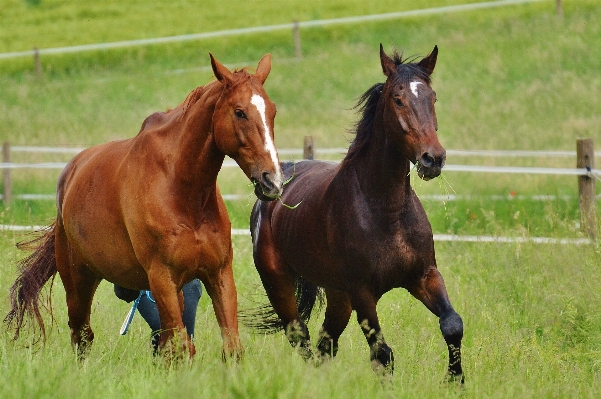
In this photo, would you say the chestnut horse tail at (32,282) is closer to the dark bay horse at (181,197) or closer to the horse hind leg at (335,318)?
the dark bay horse at (181,197)

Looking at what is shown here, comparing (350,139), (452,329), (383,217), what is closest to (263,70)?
(383,217)

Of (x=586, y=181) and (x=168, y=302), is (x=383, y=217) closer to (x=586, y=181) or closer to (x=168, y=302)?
(x=168, y=302)

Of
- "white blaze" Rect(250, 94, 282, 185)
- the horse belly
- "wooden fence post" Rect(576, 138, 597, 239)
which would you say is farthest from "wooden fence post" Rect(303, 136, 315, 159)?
"white blaze" Rect(250, 94, 282, 185)

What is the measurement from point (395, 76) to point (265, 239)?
1.58 metres

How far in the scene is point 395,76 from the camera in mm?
5633

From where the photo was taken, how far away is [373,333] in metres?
5.61

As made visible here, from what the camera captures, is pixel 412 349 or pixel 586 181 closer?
pixel 412 349

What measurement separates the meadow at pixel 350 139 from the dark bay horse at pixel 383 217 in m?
0.23

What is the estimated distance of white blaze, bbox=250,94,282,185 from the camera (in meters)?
4.77

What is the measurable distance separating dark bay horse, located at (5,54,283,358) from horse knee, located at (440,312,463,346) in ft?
3.63

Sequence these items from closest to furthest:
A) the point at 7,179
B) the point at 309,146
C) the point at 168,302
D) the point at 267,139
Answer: the point at 267,139, the point at 168,302, the point at 309,146, the point at 7,179

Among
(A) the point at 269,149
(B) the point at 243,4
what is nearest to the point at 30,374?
Answer: (A) the point at 269,149

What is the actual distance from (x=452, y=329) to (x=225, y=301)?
121 centimetres

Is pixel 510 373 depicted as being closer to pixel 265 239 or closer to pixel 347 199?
pixel 347 199
